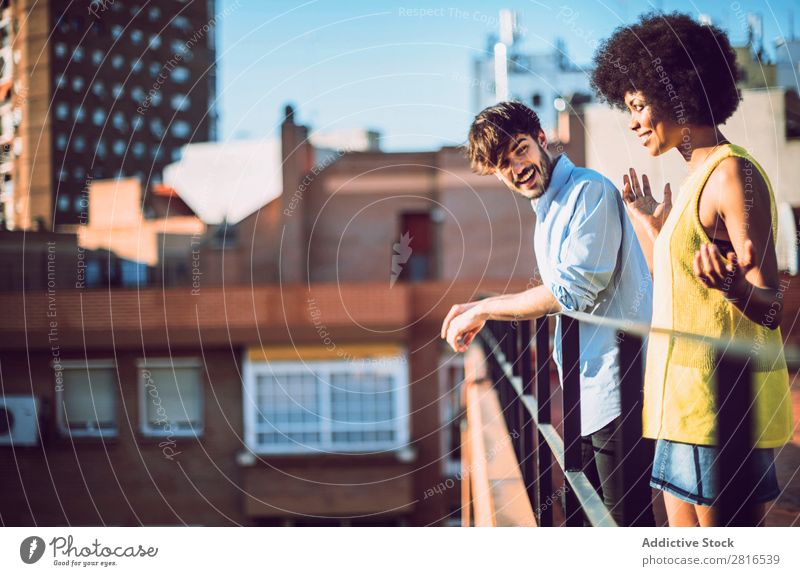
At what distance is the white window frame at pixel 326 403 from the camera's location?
14.2 ft

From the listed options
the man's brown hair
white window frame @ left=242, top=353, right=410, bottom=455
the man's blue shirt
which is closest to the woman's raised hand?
the man's blue shirt

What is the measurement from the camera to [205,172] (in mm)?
2789

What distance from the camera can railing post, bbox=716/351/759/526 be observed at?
956 millimetres

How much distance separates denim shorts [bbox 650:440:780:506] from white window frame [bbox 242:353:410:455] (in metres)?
2.98

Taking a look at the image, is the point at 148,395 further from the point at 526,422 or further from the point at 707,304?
the point at 707,304

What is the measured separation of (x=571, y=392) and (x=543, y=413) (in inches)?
12.3

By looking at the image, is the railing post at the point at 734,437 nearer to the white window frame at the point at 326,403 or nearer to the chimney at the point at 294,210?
the chimney at the point at 294,210

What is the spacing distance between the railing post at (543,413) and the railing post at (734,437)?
35cm

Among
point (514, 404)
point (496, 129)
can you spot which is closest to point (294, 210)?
point (514, 404)

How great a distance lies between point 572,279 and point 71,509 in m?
3.44

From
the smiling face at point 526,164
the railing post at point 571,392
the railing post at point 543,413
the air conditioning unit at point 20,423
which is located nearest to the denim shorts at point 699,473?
the railing post at point 571,392

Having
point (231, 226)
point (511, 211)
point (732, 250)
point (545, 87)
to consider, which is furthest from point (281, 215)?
point (732, 250)

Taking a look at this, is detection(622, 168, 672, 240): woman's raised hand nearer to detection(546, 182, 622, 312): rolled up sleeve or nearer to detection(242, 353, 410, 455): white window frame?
detection(546, 182, 622, 312): rolled up sleeve

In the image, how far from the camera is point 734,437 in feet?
3.21
